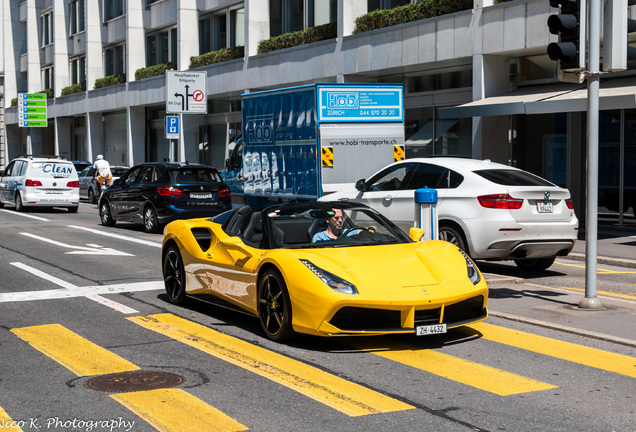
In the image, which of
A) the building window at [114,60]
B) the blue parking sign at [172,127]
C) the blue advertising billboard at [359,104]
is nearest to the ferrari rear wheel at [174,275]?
the blue advertising billboard at [359,104]

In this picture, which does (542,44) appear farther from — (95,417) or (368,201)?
(95,417)

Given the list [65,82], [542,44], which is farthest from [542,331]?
[65,82]

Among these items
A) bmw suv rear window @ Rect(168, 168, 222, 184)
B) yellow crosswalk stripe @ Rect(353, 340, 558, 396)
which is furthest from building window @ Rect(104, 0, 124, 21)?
yellow crosswalk stripe @ Rect(353, 340, 558, 396)

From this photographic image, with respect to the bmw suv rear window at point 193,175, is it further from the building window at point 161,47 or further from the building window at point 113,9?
the building window at point 113,9

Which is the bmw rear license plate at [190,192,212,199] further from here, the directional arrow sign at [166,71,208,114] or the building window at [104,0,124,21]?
the building window at [104,0,124,21]

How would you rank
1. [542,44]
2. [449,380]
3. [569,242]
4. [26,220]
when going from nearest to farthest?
[449,380] < [569,242] < [542,44] < [26,220]

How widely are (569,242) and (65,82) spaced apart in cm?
5055

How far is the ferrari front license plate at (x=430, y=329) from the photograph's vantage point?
7.30m

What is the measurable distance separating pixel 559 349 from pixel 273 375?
2.65 meters

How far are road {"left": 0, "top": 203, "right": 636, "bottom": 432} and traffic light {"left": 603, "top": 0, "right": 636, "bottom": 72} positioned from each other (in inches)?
118

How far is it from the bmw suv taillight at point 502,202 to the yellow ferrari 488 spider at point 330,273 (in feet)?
11.8

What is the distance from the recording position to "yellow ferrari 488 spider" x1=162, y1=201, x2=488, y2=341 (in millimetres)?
7285

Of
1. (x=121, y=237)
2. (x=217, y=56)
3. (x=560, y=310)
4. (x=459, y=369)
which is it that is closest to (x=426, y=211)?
(x=560, y=310)

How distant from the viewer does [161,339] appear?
26.5 feet
